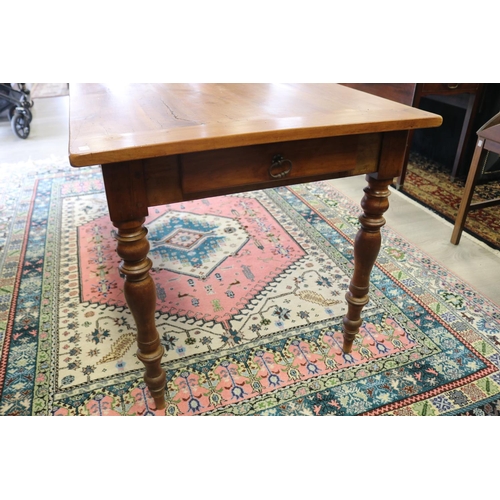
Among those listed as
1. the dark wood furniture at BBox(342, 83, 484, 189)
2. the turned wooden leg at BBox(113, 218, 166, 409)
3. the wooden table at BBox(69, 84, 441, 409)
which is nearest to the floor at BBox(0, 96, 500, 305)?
the dark wood furniture at BBox(342, 83, 484, 189)

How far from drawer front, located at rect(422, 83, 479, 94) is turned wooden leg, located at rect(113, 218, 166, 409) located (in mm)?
2271

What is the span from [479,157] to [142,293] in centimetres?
180

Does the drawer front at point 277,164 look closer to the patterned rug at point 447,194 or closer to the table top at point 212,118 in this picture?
the table top at point 212,118

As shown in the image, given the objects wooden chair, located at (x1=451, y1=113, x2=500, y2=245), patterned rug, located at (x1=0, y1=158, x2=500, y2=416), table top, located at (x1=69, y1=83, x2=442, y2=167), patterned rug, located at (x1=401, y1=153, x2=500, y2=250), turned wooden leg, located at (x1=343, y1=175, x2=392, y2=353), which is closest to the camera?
table top, located at (x1=69, y1=83, x2=442, y2=167)

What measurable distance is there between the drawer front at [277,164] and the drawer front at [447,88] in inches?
69.5

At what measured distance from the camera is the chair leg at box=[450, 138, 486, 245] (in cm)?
204

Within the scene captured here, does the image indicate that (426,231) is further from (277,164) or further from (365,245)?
(277,164)

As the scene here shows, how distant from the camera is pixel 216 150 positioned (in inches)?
39.2

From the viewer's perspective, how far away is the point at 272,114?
3.76 feet

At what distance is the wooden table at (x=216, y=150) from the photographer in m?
0.94

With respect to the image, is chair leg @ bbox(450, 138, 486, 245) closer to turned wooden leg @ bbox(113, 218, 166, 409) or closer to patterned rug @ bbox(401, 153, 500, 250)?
patterned rug @ bbox(401, 153, 500, 250)

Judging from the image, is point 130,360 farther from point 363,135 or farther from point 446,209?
point 446,209

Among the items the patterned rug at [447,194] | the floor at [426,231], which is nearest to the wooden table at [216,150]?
the floor at [426,231]

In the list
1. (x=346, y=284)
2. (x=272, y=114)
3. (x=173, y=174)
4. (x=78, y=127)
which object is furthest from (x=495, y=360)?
(x=78, y=127)
